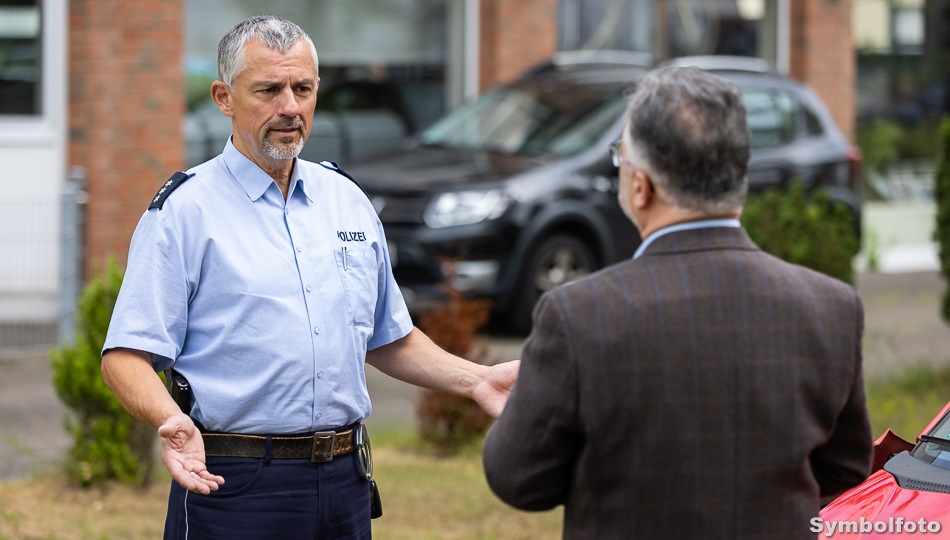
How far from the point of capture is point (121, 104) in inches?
445

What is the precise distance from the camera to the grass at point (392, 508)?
20.4 feet

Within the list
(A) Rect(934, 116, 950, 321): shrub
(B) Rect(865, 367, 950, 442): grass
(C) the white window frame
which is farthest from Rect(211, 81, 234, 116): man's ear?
(C) the white window frame

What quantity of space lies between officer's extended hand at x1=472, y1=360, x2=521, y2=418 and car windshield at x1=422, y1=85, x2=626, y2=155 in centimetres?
768

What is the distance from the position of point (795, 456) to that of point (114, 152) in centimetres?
931

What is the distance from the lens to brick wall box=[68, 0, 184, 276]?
11.2 meters

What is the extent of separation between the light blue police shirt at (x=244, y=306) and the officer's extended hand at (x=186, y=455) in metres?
0.19

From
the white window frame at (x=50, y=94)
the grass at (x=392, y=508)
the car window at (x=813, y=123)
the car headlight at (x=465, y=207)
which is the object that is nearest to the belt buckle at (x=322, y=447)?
the grass at (x=392, y=508)

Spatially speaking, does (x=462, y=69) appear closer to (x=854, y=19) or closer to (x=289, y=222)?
(x=854, y=19)

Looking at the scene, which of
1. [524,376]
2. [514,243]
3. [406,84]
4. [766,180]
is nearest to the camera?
[524,376]

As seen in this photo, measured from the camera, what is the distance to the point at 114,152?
1126 centimetres

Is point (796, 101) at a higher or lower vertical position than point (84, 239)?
higher

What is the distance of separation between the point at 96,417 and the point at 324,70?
23.3 feet

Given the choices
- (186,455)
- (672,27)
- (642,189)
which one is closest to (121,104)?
(672,27)

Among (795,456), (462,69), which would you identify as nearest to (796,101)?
(462,69)
